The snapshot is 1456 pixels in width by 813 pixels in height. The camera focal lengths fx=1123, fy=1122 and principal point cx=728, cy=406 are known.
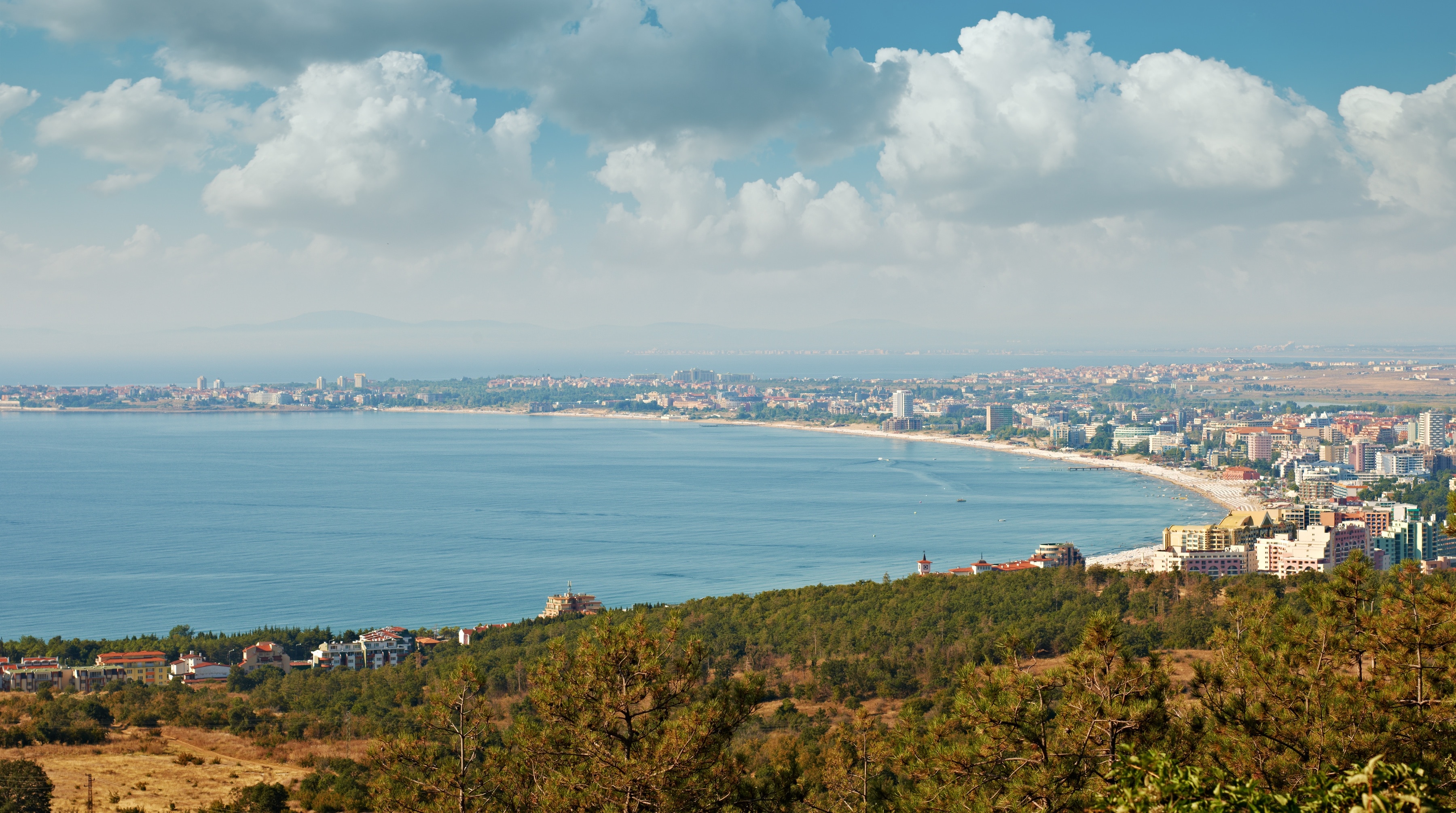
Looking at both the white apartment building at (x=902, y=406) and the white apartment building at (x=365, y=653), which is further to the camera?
the white apartment building at (x=902, y=406)

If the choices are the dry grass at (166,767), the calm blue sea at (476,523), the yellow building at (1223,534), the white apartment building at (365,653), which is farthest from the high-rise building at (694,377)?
the dry grass at (166,767)

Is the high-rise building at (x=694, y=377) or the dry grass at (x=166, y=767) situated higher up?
the high-rise building at (x=694, y=377)

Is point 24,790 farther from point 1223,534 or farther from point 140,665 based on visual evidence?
point 1223,534

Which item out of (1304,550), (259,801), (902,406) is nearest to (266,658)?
(259,801)

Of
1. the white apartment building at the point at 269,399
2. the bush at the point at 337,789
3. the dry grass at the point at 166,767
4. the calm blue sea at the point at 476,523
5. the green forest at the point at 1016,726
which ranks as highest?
the green forest at the point at 1016,726

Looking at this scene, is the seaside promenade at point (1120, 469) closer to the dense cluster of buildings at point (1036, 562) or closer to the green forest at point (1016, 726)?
the dense cluster of buildings at point (1036, 562)

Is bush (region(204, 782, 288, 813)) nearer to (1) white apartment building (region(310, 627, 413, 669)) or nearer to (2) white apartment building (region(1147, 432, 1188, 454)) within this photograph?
(1) white apartment building (region(310, 627, 413, 669))

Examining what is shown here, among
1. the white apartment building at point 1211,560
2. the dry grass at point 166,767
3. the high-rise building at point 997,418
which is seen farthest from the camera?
the high-rise building at point 997,418

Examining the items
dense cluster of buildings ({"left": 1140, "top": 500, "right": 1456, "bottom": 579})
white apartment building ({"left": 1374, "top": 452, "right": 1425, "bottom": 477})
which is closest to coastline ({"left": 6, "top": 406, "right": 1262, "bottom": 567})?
dense cluster of buildings ({"left": 1140, "top": 500, "right": 1456, "bottom": 579})
